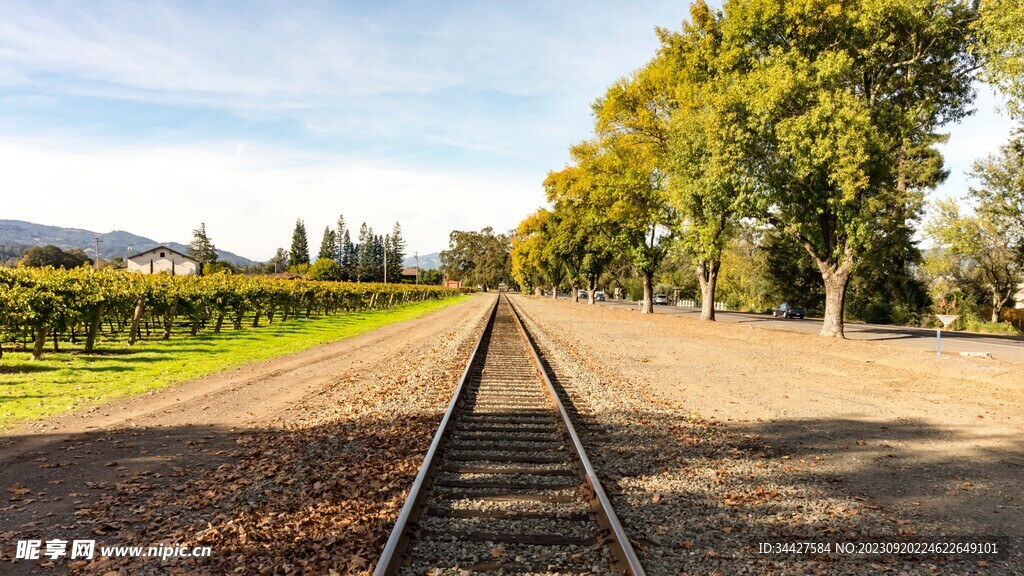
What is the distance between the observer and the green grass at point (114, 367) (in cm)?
960

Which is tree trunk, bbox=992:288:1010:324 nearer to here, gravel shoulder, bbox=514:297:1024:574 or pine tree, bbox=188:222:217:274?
gravel shoulder, bbox=514:297:1024:574

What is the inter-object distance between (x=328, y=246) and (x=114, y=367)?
163m

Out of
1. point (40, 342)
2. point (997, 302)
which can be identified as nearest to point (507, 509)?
point (40, 342)

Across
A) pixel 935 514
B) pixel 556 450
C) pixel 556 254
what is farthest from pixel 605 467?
pixel 556 254

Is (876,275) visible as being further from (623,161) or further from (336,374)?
(336,374)

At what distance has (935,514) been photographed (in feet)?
16.9

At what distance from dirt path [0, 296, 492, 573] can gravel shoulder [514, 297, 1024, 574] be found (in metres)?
2.58

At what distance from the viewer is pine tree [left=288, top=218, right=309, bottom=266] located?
159 metres

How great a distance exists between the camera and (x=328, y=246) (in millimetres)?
169125

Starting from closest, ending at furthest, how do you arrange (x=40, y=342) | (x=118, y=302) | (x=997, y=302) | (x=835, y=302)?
(x=40, y=342)
(x=118, y=302)
(x=835, y=302)
(x=997, y=302)

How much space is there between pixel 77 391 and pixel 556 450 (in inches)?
368

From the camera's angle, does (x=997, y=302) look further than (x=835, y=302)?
Yes

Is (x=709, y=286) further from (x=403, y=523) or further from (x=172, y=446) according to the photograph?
(x=403, y=523)

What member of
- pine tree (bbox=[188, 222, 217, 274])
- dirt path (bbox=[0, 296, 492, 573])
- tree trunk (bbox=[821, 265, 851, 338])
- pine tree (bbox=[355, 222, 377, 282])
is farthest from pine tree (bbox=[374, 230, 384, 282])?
dirt path (bbox=[0, 296, 492, 573])
